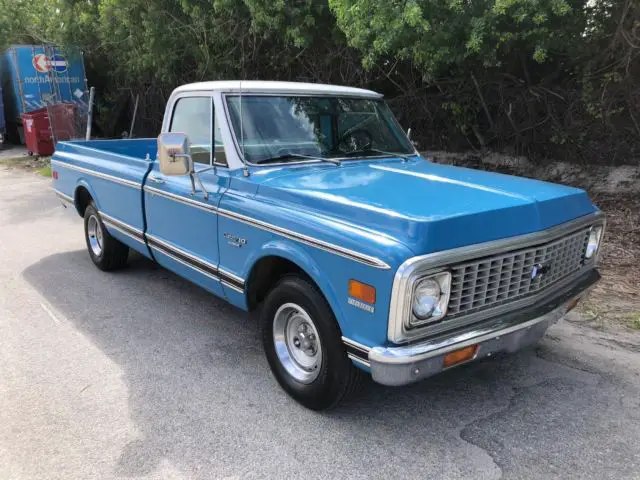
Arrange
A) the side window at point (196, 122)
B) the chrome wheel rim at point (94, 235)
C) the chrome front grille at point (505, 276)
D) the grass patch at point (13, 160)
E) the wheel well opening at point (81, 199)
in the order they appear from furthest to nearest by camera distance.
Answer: the grass patch at point (13, 160), the wheel well opening at point (81, 199), the chrome wheel rim at point (94, 235), the side window at point (196, 122), the chrome front grille at point (505, 276)

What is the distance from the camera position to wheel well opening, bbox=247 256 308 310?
3.40m

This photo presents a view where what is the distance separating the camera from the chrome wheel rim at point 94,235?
5.97m

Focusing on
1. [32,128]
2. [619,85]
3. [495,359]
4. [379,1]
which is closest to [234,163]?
[495,359]

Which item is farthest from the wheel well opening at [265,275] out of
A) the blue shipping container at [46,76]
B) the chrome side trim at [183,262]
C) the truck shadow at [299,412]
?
the blue shipping container at [46,76]

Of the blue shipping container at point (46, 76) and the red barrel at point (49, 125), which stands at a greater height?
the blue shipping container at point (46, 76)

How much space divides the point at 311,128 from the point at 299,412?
2.06 metres

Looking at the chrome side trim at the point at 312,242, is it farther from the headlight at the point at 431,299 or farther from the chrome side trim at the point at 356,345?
the chrome side trim at the point at 356,345

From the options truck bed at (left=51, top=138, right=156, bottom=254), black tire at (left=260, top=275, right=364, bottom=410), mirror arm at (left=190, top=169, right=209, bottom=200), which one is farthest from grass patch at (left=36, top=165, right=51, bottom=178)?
black tire at (left=260, top=275, right=364, bottom=410)

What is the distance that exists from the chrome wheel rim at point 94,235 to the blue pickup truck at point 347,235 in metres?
1.30

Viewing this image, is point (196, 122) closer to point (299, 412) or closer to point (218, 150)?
point (218, 150)

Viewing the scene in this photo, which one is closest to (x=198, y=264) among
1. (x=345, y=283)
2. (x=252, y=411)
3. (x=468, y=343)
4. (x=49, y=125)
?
(x=252, y=411)

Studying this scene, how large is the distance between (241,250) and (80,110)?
1565 centimetres

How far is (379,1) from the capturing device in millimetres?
6273

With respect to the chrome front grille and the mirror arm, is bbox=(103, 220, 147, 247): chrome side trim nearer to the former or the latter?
the mirror arm
